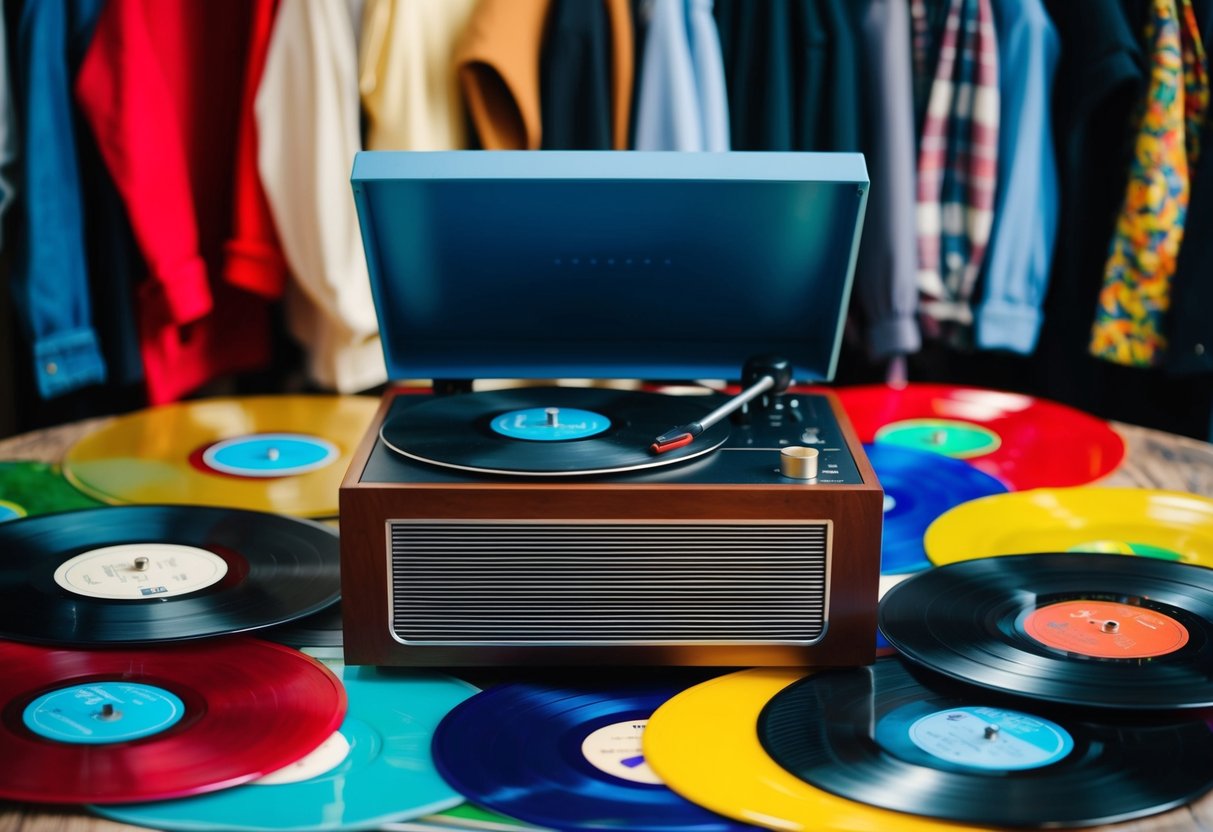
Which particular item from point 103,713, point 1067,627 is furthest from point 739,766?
point 103,713

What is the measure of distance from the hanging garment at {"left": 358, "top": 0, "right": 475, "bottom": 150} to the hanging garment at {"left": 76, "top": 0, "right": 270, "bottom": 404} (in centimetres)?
26

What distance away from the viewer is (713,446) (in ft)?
3.54

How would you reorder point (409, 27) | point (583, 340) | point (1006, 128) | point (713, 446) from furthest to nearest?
1. point (1006, 128)
2. point (409, 27)
3. point (583, 340)
4. point (713, 446)

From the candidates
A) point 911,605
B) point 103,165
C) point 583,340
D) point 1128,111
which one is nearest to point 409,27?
point 103,165

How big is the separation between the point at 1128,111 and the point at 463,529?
1.72 m

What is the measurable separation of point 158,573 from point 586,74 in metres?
1.25

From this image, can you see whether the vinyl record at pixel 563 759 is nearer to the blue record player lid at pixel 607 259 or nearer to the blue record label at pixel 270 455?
the blue record player lid at pixel 607 259

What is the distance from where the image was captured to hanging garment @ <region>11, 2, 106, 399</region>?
2.00 metres

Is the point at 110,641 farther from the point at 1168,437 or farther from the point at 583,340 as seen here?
the point at 1168,437

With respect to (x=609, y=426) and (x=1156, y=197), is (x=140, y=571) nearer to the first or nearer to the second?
(x=609, y=426)

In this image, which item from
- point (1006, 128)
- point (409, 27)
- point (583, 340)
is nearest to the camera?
point (583, 340)

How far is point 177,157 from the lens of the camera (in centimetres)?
210

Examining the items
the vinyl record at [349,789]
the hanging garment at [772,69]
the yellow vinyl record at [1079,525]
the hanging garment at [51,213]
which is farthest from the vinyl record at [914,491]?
the hanging garment at [51,213]

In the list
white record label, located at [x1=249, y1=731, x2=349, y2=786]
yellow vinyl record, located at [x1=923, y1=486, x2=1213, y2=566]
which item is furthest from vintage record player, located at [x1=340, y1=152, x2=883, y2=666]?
yellow vinyl record, located at [x1=923, y1=486, x2=1213, y2=566]
